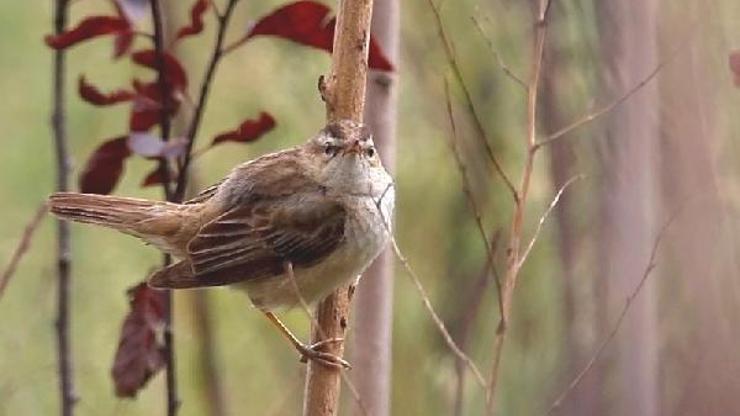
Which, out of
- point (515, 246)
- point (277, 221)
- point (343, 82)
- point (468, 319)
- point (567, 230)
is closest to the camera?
point (515, 246)

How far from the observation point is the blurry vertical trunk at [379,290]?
2.77 metres

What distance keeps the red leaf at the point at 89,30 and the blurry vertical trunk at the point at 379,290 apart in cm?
51

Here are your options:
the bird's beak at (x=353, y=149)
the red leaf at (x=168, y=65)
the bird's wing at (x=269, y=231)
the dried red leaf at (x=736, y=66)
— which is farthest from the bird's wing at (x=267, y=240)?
the dried red leaf at (x=736, y=66)

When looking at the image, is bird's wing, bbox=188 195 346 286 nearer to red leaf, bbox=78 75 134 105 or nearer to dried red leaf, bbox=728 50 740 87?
red leaf, bbox=78 75 134 105

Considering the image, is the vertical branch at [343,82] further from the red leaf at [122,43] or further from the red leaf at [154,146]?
the red leaf at [122,43]

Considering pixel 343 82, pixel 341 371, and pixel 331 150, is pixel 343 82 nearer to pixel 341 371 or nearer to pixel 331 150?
pixel 331 150

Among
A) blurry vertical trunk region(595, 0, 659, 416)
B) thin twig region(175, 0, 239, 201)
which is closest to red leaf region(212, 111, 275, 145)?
thin twig region(175, 0, 239, 201)

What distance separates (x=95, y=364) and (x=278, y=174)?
2418 millimetres

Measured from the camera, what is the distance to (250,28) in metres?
2.82

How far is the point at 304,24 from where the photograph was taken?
8.99ft

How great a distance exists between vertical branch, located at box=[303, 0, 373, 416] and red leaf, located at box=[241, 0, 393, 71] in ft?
0.37

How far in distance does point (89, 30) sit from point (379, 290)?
2.50 ft

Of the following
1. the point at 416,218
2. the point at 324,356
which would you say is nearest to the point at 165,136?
the point at 324,356

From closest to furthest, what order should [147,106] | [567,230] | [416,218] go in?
[147,106], [567,230], [416,218]
